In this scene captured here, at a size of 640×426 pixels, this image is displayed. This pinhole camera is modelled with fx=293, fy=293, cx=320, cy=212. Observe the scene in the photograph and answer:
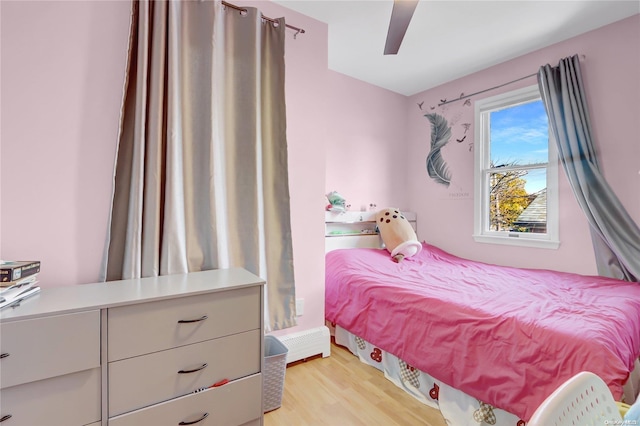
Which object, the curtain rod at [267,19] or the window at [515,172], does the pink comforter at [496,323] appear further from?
the curtain rod at [267,19]

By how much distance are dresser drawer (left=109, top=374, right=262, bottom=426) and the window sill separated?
8.71 feet

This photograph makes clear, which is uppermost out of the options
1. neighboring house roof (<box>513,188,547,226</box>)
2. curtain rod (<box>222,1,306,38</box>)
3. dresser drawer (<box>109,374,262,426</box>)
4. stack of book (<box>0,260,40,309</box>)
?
curtain rod (<box>222,1,306,38</box>)

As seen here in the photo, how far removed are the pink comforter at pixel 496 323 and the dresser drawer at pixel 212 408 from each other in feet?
3.03

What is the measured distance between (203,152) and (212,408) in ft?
4.14

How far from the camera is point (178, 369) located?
1.20 m

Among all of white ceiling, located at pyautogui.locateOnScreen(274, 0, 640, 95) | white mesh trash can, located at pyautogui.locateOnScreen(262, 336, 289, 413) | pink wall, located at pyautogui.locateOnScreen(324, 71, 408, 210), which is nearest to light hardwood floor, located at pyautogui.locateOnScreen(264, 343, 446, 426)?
white mesh trash can, located at pyautogui.locateOnScreen(262, 336, 289, 413)

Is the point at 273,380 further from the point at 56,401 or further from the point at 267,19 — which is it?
the point at 267,19

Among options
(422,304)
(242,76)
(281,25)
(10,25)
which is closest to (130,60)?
(10,25)

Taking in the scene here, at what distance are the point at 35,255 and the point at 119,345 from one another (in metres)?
0.67

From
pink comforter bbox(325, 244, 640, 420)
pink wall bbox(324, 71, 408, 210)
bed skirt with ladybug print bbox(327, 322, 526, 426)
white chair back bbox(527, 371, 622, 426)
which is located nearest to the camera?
white chair back bbox(527, 371, 622, 426)

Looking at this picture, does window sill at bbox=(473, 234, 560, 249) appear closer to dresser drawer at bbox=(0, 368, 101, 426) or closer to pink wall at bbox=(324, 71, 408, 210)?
pink wall at bbox=(324, 71, 408, 210)

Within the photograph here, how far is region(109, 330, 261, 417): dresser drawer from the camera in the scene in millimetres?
1089

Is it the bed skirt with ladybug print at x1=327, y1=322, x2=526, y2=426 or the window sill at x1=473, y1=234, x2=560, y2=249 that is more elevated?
the window sill at x1=473, y1=234, x2=560, y2=249

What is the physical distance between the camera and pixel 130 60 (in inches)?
57.6
